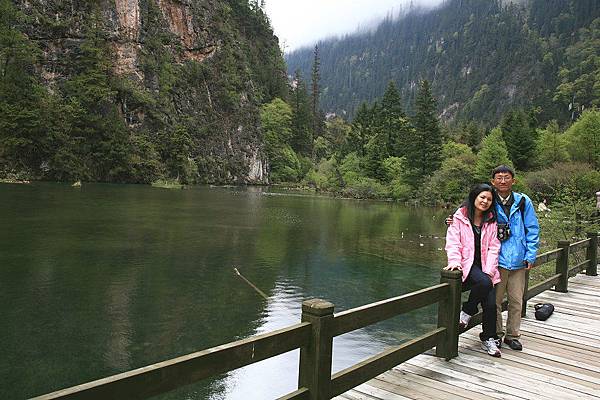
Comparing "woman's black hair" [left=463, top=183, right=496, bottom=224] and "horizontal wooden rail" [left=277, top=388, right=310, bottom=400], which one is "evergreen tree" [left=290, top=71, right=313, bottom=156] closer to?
"woman's black hair" [left=463, top=183, right=496, bottom=224]

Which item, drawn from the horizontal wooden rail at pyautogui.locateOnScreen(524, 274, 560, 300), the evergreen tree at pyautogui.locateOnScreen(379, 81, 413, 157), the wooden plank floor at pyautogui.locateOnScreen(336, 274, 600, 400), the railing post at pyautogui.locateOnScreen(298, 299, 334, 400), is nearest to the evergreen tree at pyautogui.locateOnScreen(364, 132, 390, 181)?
the evergreen tree at pyautogui.locateOnScreen(379, 81, 413, 157)

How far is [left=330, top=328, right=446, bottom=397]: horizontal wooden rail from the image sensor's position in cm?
355

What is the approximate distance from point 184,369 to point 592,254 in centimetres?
951

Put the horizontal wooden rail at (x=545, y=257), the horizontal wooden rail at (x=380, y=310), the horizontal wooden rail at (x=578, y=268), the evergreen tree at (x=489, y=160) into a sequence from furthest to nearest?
the evergreen tree at (x=489, y=160)
the horizontal wooden rail at (x=578, y=268)
the horizontal wooden rail at (x=545, y=257)
the horizontal wooden rail at (x=380, y=310)

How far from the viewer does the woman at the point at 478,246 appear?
4.80 metres

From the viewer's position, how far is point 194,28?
68438mm

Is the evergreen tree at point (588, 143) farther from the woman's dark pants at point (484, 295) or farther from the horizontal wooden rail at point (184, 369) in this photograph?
the horizontal wooden rail at point (184, 369)

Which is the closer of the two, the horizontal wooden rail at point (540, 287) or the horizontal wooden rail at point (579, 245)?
the horizontal wooden rail at point (540, 287)

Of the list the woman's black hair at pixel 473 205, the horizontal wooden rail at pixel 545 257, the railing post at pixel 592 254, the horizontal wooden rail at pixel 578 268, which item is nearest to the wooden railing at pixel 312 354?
the woman's black hair at pixel 473 205

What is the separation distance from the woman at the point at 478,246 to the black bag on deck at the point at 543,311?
189 centimetres

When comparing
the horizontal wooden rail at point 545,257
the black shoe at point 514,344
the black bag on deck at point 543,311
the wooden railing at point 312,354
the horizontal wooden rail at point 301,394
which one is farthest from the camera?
the black bag on deck at point 543,311

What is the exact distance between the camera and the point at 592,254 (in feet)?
31.2

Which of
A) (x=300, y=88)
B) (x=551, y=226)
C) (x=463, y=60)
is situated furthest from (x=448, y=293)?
(x=463, y=60)

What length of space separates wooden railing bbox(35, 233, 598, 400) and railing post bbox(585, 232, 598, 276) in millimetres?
5246
